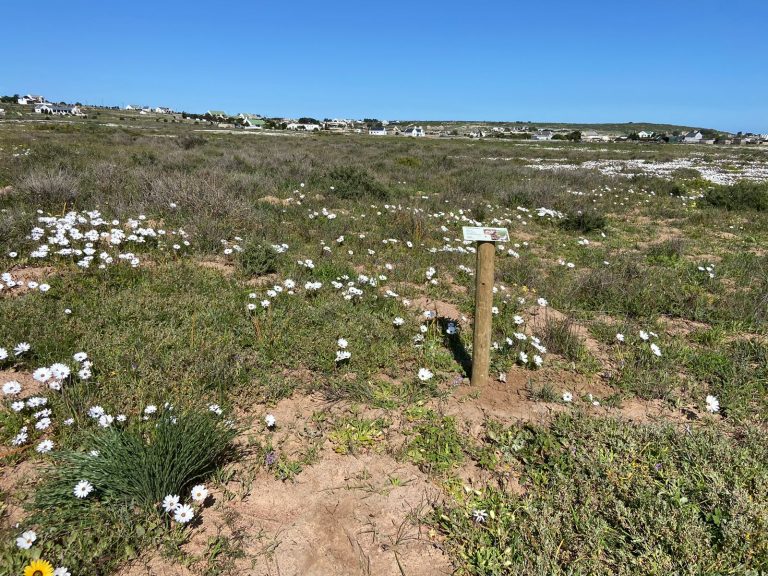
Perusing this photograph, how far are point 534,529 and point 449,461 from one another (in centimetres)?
76

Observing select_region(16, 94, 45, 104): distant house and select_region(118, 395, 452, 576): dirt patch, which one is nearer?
select_region(118, 395, 452, 576): dirt patch

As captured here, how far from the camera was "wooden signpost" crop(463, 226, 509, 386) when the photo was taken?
3.55 metres

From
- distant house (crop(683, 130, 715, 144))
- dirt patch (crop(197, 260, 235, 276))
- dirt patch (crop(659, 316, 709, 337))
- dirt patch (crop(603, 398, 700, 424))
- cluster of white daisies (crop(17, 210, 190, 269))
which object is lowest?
dirt patch (crop(603, 398, 700, 424))

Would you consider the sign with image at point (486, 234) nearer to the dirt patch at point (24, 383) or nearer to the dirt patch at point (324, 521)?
the dirt patch at point (324, 521)

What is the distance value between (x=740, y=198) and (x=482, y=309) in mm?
15446

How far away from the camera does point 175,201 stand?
28.2 ft

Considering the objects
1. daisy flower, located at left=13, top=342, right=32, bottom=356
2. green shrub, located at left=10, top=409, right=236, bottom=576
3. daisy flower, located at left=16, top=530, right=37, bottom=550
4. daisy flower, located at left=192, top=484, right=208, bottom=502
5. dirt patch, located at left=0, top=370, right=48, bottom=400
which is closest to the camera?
daisy flower, located at left=16, top=530, right=37, bottom=550

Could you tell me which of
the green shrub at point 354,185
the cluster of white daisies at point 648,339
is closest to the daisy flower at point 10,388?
the cluster of white daisies at point 648,339

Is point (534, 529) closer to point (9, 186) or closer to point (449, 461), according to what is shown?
point (449, 461)

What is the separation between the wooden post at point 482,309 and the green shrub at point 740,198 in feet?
48.4

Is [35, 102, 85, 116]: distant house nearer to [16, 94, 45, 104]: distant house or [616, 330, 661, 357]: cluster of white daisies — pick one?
[16, 94, 45, 104]: distant house

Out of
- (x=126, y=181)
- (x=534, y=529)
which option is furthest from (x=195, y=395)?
(x=126, y=181)

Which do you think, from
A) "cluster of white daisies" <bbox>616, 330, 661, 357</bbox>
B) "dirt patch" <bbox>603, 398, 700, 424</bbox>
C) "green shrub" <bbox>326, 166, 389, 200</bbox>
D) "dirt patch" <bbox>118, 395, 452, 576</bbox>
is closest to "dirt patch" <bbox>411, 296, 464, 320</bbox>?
"cluster of white daisies" <bbox>616, 330, 661, 357</bbox>

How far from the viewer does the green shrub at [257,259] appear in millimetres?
6219
